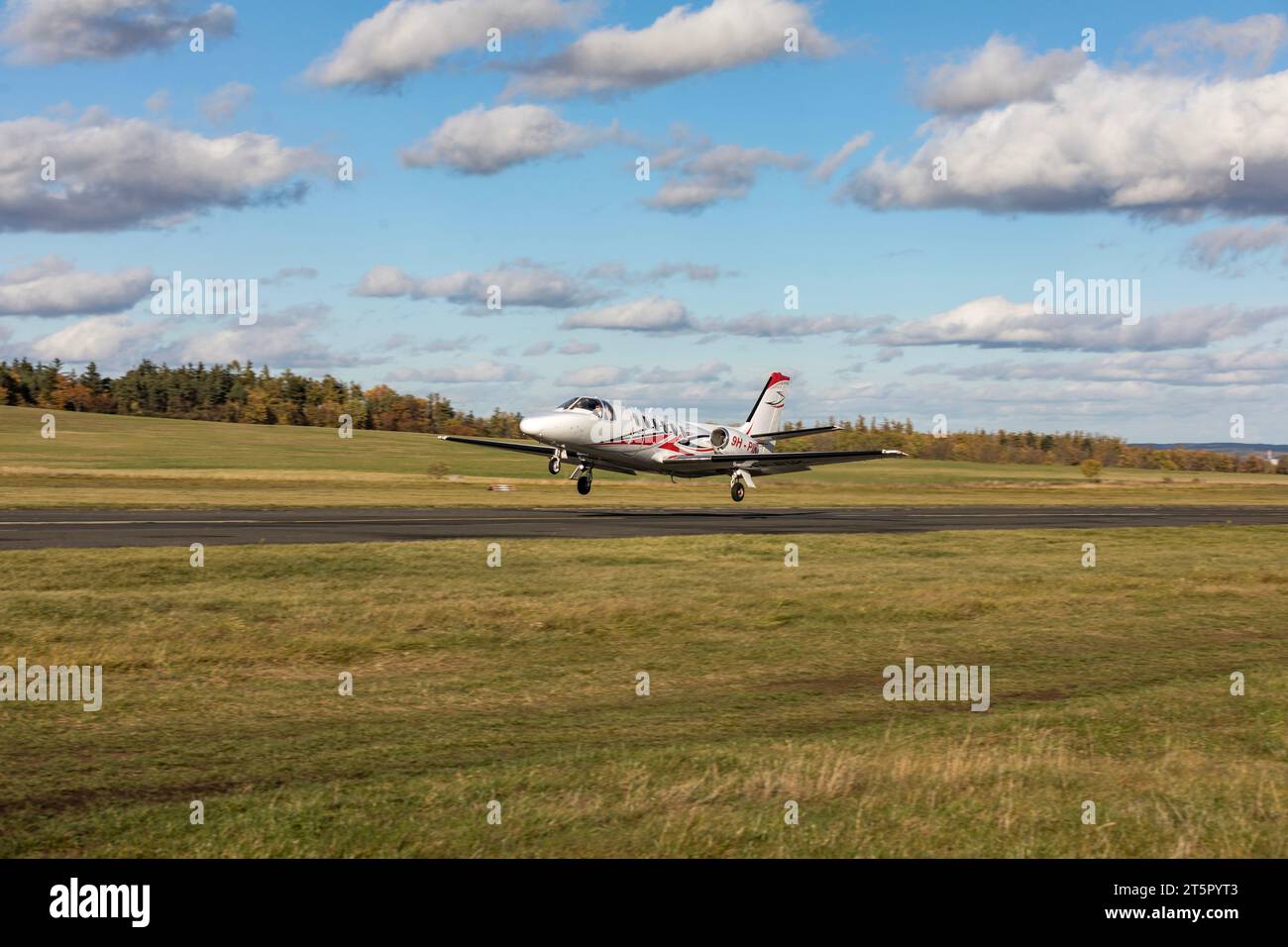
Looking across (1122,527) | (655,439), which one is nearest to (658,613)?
(655,439)

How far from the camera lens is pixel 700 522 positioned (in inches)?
2084

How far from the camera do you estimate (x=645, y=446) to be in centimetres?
5009

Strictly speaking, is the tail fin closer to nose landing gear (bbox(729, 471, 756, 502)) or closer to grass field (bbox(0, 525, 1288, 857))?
nose landing gear (bbox(729, 471, 756, 502))

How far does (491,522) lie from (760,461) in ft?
45.0

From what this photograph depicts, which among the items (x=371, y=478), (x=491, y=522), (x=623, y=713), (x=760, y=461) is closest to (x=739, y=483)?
(x=760, y=461)

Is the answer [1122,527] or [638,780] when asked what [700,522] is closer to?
[1122,527]

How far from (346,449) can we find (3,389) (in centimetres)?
8524

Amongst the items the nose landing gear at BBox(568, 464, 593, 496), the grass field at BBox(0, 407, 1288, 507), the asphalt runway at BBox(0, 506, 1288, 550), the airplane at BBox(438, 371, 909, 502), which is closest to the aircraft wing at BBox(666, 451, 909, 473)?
the airplane at BBox(438, 371, 909, 502)

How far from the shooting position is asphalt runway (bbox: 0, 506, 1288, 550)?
39344 millimetres

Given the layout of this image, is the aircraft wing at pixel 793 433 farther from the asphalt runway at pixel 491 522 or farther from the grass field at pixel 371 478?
the grass field at pixel 371 478

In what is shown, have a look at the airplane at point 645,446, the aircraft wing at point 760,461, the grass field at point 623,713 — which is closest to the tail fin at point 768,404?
the airplane at point 645,446

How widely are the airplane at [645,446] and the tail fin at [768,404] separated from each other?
129 inches

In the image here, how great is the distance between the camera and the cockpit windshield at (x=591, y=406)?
46625 mm

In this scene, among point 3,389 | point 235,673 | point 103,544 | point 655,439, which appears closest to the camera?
point 235,673
